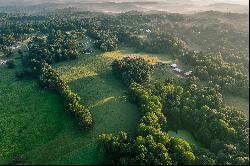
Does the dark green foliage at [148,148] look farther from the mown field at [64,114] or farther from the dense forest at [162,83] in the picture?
the mown field at [64,114]

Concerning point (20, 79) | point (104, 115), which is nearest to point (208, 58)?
point (104, 115)

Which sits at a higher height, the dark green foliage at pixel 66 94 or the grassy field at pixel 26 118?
the dark green foliage at pixel 66 94

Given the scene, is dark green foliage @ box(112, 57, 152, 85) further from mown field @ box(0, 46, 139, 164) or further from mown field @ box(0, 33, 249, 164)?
mown field @ box(0, 46, 139, 164)

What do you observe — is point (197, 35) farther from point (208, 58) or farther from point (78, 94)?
point (78, 94)

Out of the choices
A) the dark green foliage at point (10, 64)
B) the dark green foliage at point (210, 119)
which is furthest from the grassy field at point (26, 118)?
the dark green foliage at point (210, 119)

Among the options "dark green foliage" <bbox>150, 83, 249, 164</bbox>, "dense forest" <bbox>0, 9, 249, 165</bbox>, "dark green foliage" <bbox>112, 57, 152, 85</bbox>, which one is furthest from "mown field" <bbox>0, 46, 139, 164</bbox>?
"dark green foliage" <bbox>150, 83, 249, 164</bbox>
